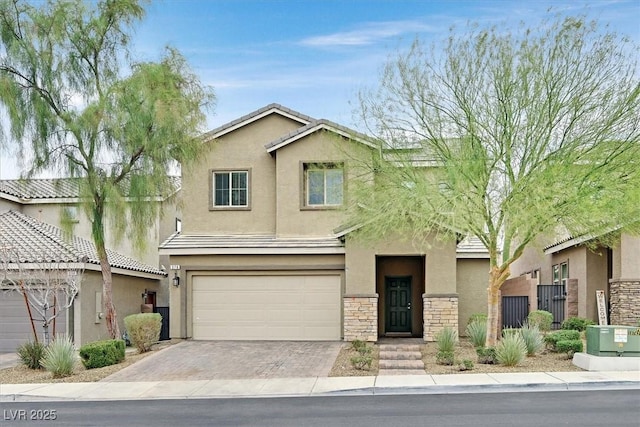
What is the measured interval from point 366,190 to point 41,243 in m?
12.2

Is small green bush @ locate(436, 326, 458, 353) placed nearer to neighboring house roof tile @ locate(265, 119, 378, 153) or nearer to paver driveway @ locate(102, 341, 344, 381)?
paver driveway @ locate(102, 341, 344, 381)

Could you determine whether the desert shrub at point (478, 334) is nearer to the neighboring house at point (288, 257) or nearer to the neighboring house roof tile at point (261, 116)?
the neighboring house at point (288, 257)

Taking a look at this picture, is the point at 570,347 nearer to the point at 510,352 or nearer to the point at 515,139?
the point at 510,352

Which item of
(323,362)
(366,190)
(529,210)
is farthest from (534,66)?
(323,362)

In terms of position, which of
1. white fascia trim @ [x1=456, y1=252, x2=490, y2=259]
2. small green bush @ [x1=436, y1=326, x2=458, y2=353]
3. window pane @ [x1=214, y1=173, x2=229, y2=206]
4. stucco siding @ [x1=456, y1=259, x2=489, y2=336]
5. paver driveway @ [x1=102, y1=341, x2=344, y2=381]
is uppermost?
window pane @ [x1=214, y1=173, x2=229, y2=206]

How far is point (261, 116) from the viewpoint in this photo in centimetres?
2397

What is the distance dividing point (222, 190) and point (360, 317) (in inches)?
279

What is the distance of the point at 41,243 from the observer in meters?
23.2

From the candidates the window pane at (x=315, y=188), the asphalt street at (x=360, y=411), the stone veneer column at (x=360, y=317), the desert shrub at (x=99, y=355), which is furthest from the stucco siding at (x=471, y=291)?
Result: the desert shrub at (x=99, y=355)

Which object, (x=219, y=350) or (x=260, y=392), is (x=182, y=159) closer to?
(x=219, y=350)

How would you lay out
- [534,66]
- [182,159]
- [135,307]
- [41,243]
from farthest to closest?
[135,307] → [41,243] → [182,159] → [534,66]

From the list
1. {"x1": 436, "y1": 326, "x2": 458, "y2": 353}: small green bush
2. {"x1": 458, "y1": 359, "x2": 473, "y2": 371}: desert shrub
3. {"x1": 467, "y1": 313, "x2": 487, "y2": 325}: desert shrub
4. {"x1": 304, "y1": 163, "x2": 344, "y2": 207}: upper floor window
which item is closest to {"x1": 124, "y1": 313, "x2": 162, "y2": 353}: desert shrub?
{"x1": 304, "y1": 163, "x2": 344, "y2": 207}: upper floor window

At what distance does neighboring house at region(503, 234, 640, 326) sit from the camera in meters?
20.8

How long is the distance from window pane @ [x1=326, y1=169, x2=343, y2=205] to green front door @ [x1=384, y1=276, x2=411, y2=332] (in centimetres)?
333
